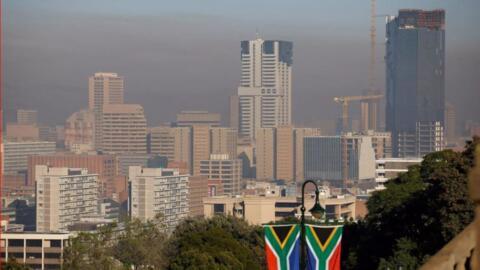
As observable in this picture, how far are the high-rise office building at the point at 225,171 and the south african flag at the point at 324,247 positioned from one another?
17450 centimetres

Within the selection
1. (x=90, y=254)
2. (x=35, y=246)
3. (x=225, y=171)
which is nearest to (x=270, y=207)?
(x=35, y=246)

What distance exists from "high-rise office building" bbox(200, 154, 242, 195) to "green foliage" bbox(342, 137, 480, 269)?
146 meters

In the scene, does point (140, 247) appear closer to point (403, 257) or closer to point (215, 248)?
point (215, 248)

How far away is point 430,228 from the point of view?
3081 centimetres

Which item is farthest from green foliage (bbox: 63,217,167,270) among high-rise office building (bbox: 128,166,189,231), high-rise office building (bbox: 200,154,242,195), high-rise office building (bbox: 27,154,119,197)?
high-rise office building (bbox: 200,154,242,195)

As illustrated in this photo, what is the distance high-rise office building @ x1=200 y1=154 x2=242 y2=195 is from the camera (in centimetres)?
18912

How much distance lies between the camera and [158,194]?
16050 cm

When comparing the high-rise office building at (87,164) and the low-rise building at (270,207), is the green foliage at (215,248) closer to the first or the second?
the low-rise building at (270,207)

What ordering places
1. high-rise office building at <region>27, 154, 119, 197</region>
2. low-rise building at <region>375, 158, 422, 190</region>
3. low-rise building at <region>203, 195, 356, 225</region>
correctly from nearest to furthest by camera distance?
low-rise building at <region>203, 195, 356, 225</region> < low-rise building at <region>375, 158, 422, 190</region> < high-rise office building at <region>27, 154, 119, 197</region>

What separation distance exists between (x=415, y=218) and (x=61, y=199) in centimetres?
11493

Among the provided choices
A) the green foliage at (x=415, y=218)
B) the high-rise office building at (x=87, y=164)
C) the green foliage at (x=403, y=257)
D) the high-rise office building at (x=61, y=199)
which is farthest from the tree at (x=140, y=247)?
the high-rise office building at (x=87, y=164)

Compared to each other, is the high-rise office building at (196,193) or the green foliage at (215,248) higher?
the green foliage at (215,248)

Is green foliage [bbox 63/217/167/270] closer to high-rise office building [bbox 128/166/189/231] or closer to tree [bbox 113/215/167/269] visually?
tree [bbox 113/215/167/269]

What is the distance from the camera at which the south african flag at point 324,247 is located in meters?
11.4
